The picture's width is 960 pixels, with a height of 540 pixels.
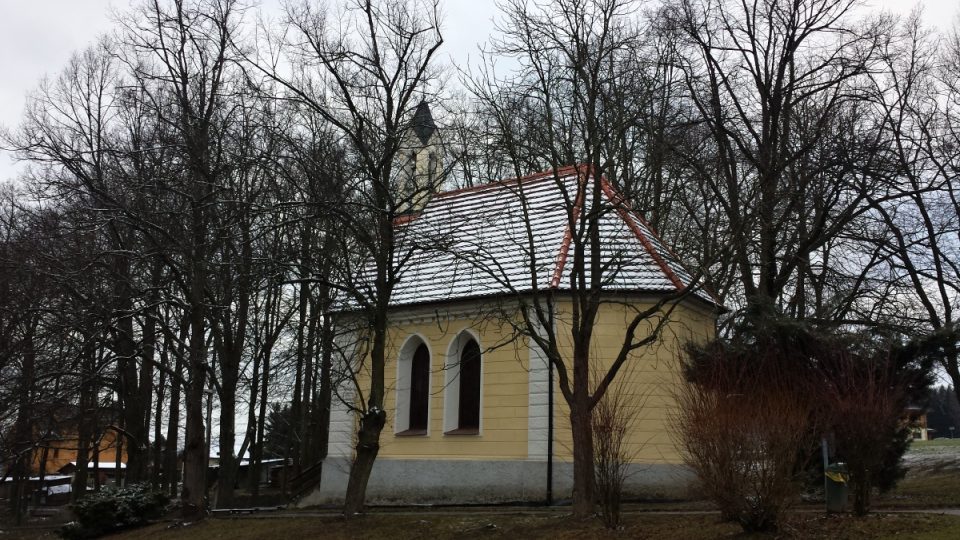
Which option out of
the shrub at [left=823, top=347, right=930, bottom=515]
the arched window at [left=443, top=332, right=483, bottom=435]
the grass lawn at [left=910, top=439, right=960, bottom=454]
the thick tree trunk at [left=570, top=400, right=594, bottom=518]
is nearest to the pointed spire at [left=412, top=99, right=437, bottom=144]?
the arched window at [left=443, top=332, right=483, bottom=435]

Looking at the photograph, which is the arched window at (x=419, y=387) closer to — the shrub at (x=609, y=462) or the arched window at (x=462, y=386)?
the arched window at (x=462, y=386)

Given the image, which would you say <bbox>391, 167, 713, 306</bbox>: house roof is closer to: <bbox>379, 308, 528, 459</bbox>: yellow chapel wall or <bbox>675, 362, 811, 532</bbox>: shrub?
<bbox>379, 308, 528, 459</bbox>: yellow chapel wall

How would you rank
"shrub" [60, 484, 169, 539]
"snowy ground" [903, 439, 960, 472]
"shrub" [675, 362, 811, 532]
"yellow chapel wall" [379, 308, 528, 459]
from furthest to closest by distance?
"snowy ground" [903, 439, 960, 472] → "shrub" [60, 484, 169, 539] → "yellow chapel wall" [379, 308, 528, 459] → "shrub" [675, 362, 811, 532]

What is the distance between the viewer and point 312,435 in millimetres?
31281

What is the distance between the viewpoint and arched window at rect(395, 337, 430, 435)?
21.3m

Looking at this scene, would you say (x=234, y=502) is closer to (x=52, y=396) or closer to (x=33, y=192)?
(x=52, y=396)

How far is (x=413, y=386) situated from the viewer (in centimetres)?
2166

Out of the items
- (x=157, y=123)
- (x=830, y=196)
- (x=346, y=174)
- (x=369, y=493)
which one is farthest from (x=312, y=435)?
(x=830, y=196)

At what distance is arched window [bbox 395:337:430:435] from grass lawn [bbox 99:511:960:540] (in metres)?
4.36

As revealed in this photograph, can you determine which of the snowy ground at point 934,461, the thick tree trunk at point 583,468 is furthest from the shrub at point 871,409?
the snowy ground at point 934,461

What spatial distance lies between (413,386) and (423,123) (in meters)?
7.63

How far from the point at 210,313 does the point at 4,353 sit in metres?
5.92

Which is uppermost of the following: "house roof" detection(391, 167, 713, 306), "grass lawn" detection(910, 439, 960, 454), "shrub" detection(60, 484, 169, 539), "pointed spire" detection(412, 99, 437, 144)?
"pointed spire" detection(412, 99, 437, 144)

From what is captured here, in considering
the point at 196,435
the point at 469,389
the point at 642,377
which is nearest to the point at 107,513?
the point at 196,435
